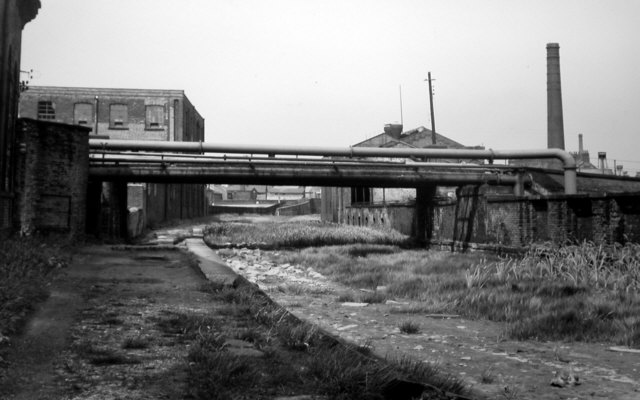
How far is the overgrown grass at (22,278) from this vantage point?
4755mm

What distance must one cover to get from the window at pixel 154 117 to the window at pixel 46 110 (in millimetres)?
5551

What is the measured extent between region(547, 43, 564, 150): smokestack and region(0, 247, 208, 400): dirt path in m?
27.6

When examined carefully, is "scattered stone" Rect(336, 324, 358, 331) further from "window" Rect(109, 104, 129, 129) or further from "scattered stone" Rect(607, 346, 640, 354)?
"window" Rect(109, 104, 129, 129)

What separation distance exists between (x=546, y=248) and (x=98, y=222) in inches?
505

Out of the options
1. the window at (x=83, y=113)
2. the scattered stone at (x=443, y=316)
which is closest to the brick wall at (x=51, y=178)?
the scattered stone at (x=443, y=316)

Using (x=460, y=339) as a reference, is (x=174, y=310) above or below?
above

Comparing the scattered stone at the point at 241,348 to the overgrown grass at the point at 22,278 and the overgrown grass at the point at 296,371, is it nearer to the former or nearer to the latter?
the overgrown grass at the point at 296,371

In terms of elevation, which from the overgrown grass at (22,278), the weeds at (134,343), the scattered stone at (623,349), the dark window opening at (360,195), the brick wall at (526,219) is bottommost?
the scattered stone at (623,349)

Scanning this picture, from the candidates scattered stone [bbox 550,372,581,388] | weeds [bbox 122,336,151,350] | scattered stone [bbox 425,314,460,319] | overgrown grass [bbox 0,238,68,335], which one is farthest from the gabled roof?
weeds [bbox 122,336,151,350]

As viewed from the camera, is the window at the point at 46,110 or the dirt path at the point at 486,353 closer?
the dirt path at the point at 486,353

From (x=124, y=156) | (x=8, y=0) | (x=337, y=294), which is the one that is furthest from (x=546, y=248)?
(x=8, y=0)

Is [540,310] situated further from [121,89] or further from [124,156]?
[121,89]

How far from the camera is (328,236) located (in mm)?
21844

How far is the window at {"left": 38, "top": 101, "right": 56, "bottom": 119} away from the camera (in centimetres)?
3431
